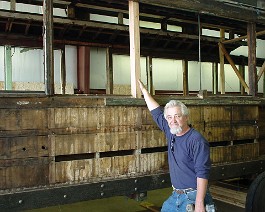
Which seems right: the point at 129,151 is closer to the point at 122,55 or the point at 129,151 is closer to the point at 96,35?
the point at 96,35

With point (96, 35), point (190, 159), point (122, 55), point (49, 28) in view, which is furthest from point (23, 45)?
point (190, 159)

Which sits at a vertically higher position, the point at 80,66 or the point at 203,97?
the point at 80,66

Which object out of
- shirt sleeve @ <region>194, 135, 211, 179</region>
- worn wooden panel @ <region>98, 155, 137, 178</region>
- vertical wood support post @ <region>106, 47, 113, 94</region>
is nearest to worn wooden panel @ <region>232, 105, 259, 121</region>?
worn wooden panel @ <region>98, 155, 137, 178</region>

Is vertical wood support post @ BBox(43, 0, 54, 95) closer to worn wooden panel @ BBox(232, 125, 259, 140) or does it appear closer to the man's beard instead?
the man's beard

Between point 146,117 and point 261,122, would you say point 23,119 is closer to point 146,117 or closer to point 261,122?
point 146,117

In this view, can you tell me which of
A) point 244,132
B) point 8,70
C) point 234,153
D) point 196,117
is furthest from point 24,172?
point 8,70

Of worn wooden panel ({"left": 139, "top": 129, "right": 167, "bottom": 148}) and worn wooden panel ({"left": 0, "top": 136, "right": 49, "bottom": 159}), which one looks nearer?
worn wooden panel ({"left": 0, "top": 136, "right": 49, "bottom": 159})

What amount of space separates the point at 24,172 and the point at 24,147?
24cm

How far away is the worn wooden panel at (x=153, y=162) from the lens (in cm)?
385

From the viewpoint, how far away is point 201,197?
290 centimetres

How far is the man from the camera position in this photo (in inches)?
115

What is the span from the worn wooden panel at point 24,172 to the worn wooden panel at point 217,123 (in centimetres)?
210

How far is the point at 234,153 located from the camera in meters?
4.66

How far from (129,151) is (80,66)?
6.51 metres
